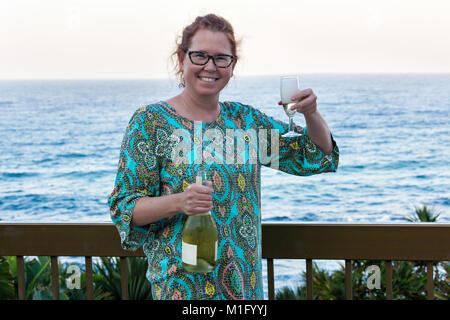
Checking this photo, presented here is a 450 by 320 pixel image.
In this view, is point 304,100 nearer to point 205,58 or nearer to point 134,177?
point 205,58

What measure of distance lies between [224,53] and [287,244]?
0.79 m

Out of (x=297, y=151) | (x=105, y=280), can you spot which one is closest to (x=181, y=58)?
(x=297, y=151)

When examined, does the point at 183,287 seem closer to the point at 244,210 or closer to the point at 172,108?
the point at 244,210

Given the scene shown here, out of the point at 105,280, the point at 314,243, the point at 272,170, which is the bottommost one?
the point at 272,170

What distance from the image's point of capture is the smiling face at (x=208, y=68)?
1445 millimetres

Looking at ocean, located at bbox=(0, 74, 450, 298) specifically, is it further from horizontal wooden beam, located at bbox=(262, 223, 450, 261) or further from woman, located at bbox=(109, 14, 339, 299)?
woman, located at bbox=(109, 14, 339, 299)

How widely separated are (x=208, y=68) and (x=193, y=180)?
0.33m

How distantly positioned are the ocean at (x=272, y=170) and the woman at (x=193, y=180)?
1901 centimetres

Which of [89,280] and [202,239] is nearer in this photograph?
[202,239]

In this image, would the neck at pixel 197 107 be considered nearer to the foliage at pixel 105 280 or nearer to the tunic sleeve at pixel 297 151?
the tunic sleeve at pixel 297 151

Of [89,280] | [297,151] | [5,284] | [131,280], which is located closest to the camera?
[297,151]

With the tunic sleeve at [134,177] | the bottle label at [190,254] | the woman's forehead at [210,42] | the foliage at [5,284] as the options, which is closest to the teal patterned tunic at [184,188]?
the tunic sleeve at [134,177]

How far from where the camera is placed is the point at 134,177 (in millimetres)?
1433

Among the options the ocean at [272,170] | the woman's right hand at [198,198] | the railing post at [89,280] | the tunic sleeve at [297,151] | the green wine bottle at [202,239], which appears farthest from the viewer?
the ocean at [272,170]
